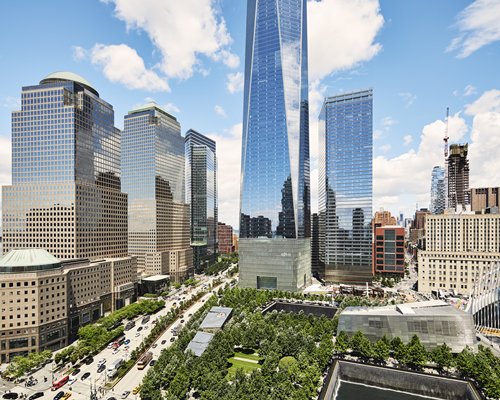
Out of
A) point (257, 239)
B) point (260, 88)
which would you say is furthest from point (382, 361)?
point (260, 88)

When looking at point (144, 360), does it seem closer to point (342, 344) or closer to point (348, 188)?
point (342, 344)

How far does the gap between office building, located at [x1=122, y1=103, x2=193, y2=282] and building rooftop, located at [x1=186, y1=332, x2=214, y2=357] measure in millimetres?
86562

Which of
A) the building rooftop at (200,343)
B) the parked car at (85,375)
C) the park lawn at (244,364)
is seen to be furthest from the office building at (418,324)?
the parked car at (85,375)

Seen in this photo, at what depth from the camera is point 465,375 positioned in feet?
201

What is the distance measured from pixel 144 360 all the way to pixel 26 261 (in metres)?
43.1

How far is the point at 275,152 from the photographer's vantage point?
142500mm

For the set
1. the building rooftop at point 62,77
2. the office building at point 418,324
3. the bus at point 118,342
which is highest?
the building rooftop at point 62,77

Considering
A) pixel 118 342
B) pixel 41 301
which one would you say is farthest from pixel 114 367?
pixel 41 301

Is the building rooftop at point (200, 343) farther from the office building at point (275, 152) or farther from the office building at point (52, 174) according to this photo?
the office building at point (275, 152)

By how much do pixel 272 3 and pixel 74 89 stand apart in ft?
335

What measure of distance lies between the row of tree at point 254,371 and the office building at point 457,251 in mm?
77952

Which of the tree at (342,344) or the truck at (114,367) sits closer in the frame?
the truck at (114,367)

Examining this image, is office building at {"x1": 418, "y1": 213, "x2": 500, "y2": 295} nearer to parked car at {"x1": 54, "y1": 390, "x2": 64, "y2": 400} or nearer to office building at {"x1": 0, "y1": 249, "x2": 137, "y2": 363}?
parked car at {"x1": 54, "y1": 390, "x2": 64, "y2": 400}

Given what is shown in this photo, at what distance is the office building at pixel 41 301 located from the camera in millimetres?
74931
